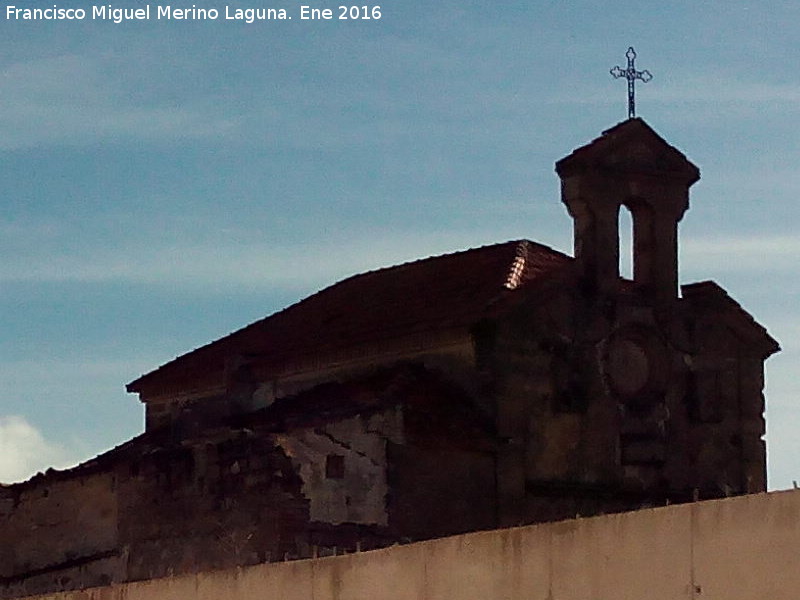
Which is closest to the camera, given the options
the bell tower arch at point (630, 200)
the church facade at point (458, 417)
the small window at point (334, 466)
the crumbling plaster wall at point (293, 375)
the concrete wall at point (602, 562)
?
the concrete wall at point (602, 562)

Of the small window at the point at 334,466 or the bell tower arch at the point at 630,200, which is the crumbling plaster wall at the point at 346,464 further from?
the bell tower arch at the point at 630,200

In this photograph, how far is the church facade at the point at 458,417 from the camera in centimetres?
2820

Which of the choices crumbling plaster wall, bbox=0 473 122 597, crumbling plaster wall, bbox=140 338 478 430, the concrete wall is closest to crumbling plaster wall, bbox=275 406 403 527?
crumbling plaster wall, bbox=140 338 478 430

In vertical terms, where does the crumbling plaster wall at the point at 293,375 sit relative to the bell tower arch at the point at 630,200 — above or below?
below

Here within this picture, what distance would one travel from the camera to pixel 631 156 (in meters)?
31.4

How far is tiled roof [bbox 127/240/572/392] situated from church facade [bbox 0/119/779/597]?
60 mm

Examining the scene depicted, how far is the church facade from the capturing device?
28203 millimetres

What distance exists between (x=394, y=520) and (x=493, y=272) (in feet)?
16.0

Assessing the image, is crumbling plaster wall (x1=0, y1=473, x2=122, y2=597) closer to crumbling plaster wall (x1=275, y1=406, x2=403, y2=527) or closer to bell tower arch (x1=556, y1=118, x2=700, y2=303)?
crumbling plaster wall (x1=275, y1=406, x2=403, y2=527)

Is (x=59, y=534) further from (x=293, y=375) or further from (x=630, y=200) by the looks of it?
(x=630, y=200)

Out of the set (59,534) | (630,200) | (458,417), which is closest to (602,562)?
(458,417)

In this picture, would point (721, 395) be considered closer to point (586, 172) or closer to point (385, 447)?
point (586, 172)

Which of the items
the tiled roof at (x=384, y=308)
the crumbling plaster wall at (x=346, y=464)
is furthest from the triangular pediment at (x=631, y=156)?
the crumbling plaster wall at (x=346, y=464)

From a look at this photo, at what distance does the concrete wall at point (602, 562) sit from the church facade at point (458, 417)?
12419 mm
